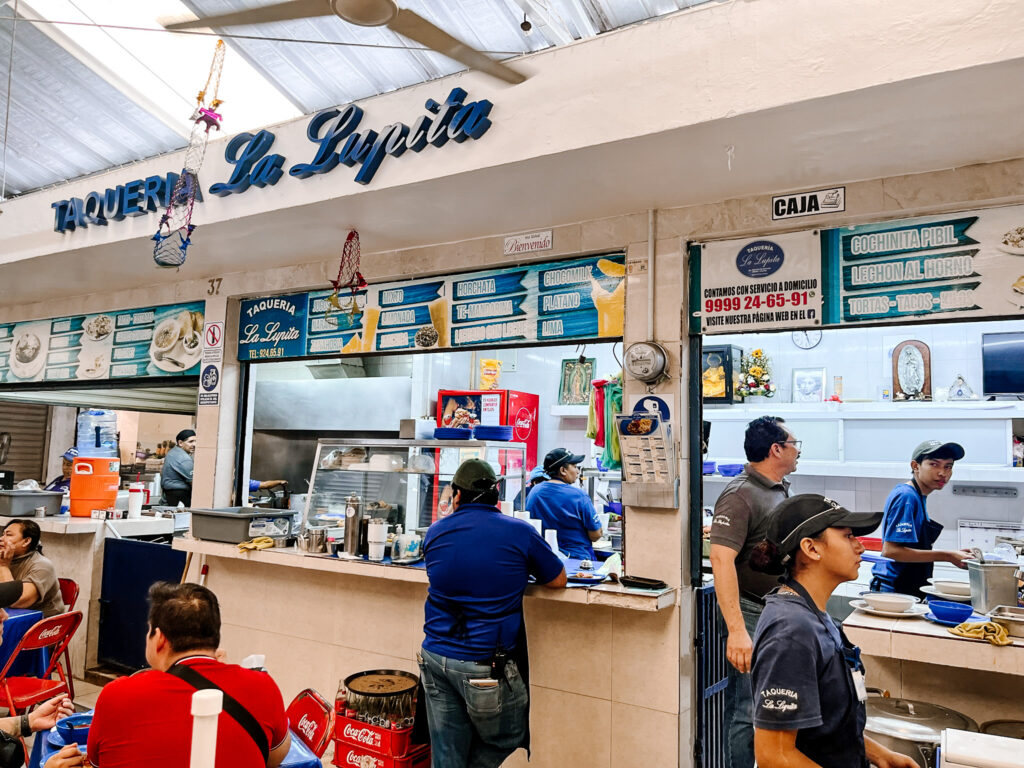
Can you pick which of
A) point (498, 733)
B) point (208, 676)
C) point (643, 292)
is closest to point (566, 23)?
point (643, 292)

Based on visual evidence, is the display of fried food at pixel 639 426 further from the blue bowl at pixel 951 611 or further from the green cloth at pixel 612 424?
the blue bowl at pixel 951 611

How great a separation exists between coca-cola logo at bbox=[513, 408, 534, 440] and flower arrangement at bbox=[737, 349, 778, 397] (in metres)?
2.27

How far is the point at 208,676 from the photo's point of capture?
219 centimetres

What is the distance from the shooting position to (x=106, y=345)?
6.30 meters

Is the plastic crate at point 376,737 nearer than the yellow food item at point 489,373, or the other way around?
the plastic crate at point 376,737

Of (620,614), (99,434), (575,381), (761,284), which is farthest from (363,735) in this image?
(99,434)

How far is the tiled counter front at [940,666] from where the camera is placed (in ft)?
9.44

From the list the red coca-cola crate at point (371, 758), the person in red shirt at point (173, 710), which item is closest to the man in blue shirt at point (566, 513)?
the red coca-cola crate at point (371, 758)

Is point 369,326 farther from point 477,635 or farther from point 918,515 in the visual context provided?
point 918,515

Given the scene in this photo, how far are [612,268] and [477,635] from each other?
6.48ft

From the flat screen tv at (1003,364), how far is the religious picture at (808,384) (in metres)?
1.28

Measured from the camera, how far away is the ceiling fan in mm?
2057

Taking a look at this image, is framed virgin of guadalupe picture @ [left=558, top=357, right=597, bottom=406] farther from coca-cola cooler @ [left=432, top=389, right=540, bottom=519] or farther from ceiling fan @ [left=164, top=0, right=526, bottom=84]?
ceiling fan @ [left=164, top=0, right=526, bottom=84]

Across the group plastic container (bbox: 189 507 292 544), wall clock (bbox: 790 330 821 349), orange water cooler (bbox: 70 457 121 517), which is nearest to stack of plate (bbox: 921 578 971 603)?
wall clock (bbox: 790 330 821 349)
